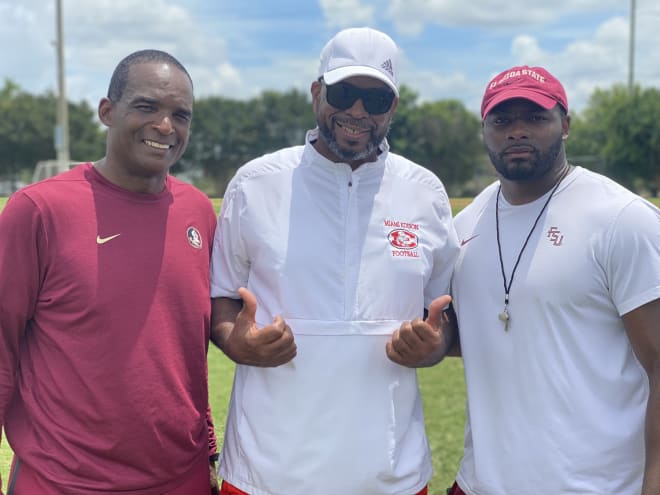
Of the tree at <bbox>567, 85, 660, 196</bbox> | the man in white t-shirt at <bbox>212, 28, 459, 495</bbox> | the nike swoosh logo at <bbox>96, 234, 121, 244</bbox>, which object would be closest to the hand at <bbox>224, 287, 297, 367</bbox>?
the man in white t-shirt at <bbox>212, 28, 459, 495</bbox>

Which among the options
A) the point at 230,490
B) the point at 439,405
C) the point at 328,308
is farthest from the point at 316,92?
the point at 439,405

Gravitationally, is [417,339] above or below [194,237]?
below

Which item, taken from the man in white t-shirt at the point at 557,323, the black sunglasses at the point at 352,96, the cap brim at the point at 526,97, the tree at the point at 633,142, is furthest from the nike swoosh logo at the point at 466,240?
the tree at the point at 633,142

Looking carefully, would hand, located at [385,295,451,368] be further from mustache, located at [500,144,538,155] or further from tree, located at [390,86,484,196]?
tree, located at [390,86,484,196]

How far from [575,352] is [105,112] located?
71.8 inches

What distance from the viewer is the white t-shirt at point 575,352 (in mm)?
2443

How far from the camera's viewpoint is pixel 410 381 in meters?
2.65

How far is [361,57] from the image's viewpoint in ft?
8.67

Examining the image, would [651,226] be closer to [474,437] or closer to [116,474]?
[474,437]

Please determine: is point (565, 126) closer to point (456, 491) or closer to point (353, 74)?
point (353, 74)

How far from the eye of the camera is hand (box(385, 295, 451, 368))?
2.44m

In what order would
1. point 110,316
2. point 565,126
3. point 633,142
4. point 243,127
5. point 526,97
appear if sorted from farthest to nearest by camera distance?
point 243,127 → point 633,142 → point 565,126 → point 526,97 → point 110,316

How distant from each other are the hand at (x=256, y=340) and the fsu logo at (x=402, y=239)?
48 centimetres

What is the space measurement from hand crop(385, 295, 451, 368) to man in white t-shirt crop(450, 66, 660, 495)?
26 centimetres
